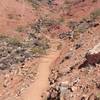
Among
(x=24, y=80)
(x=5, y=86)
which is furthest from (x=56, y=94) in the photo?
(x=5, y=86)

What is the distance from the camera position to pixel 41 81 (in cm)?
1861

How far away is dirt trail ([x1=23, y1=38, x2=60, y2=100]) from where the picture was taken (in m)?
16.5

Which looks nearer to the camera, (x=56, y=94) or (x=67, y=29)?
(x=56, y=94)

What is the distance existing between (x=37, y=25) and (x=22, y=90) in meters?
20.9

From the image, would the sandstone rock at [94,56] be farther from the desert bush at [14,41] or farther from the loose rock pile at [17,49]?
the desert bush at [14,41]

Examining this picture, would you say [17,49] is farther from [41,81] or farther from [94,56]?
[94,56]

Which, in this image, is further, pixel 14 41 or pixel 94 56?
pixel 14 41

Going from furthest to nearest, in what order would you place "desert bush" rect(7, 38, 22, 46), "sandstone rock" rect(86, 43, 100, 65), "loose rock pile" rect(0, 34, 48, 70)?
"desert bush" rect(7, 38, 22, 46) < "loose rock pile" rect(0, 34, 48, 70) < "sandstone rock" rect(86, 43, 100, 65)

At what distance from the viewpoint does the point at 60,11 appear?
156 ft

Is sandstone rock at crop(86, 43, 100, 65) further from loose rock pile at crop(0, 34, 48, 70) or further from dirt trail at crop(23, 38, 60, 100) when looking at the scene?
loose rock pile at crop(0, 34, 48, 70)

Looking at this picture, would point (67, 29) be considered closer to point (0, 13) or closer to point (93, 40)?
point (0, 13)

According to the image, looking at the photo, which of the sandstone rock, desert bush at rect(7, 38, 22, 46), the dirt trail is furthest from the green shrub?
the sandstone rock

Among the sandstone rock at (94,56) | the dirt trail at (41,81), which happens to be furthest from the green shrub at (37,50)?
the sandstone rock at (94,56)

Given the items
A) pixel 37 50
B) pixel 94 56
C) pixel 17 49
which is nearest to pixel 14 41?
pixel 17 49
